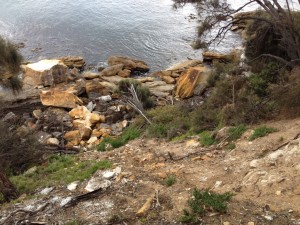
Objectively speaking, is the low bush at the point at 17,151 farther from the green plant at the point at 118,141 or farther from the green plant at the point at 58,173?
the green plant at the point at 118,141

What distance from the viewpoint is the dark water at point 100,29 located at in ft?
93.0

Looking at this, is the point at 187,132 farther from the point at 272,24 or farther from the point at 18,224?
the point at 18,224

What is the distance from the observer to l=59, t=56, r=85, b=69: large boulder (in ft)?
85.0

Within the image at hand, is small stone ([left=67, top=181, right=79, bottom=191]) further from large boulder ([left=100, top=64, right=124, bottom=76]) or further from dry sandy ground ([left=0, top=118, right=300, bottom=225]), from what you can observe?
large boulder ([left=100, top=64, right=124, bottom=76])

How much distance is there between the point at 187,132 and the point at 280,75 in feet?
12.5

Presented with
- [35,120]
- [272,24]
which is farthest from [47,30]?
[272,24]

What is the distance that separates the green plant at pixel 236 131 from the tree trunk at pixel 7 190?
596 centimetres

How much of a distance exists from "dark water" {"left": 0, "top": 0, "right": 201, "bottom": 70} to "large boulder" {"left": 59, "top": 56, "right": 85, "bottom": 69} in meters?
0.90

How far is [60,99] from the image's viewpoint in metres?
19.4

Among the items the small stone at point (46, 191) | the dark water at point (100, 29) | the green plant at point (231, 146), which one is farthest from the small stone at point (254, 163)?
the dark water at point (100, 29)

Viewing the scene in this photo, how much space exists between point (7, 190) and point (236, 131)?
6.38 metres

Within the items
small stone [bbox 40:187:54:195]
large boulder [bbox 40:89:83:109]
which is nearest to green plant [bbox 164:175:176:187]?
small stone [bbox 40:187:54:195]

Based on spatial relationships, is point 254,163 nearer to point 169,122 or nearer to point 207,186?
point 207,186

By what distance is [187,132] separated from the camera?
1296 centimetres
